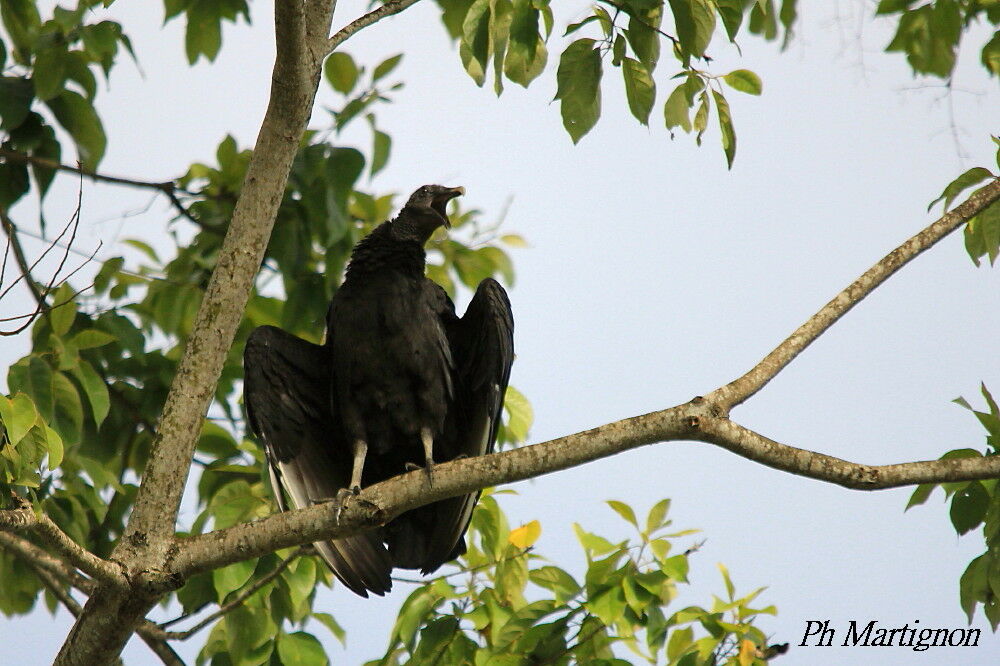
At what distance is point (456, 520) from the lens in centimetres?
396

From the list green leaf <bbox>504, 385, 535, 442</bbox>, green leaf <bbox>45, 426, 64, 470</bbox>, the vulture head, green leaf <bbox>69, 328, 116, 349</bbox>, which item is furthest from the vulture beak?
green leaf <bbox>45, 426, 64, 470</bbox>

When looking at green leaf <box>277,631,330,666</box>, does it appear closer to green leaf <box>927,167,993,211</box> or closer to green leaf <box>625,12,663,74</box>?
green leaf <box>625,12,663,74</box>

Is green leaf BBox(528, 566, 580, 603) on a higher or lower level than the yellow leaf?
lower

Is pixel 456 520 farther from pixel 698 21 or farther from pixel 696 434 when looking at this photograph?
pixel 698 21

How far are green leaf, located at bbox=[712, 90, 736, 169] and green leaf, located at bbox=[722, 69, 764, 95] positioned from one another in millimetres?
117

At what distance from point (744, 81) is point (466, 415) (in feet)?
5.86

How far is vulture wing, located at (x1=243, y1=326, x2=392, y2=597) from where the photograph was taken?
387 cm

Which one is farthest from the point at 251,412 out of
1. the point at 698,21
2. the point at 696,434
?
the point at 698,21

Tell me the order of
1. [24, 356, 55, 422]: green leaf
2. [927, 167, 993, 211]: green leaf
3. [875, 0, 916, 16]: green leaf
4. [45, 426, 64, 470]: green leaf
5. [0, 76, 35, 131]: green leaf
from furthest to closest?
[875, 0, 916, 16]: green leaf, [0, 76, 35, 131]: green leaf, [24, 356, 55, 422]: green leaf, [927, 167, 993, 211]: green leaf, [45, 426, 64, 470]: green leaf

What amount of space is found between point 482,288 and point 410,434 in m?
0.68

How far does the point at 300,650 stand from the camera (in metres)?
3.70

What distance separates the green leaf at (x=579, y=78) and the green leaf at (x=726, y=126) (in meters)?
0.47

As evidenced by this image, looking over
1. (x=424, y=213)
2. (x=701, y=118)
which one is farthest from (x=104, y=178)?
(x=701, y=118)

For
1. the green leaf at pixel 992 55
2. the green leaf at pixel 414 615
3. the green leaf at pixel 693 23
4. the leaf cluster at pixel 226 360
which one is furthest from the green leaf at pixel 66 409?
the green leaf at pixel 992 55
